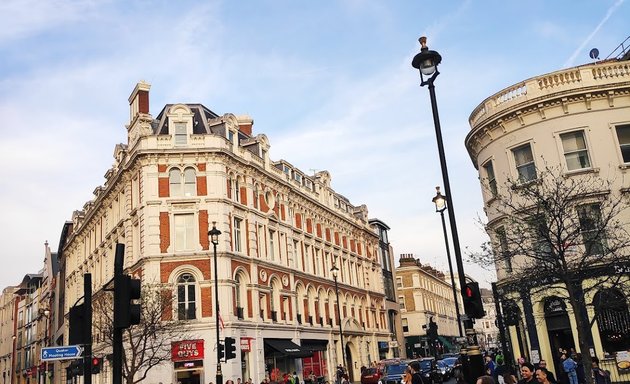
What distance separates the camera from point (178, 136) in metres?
37.6

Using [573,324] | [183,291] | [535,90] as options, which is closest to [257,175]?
[183,291]

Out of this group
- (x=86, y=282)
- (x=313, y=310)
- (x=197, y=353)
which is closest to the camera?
(x=86, y=282)

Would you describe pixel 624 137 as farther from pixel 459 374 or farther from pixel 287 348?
pixel 287 348

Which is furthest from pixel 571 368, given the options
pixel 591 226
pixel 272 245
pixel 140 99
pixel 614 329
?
pixel 140 99

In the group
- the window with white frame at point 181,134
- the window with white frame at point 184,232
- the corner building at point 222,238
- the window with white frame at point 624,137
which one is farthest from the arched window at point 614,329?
the window with white frame at point 181,134

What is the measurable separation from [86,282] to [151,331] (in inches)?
767

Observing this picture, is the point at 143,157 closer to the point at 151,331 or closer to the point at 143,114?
the point at 143,114

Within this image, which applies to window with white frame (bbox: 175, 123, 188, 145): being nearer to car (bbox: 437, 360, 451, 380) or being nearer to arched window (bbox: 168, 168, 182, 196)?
arched window (bbox: 168, 168, 182, 196)

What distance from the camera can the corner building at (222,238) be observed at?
35.2 meters

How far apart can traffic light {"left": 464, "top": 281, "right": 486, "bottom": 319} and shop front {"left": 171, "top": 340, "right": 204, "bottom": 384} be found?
2534cm

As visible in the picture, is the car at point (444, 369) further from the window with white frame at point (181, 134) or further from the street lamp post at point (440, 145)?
the street lamp post at point (440, 145)

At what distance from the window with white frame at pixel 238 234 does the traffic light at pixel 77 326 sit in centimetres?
2737

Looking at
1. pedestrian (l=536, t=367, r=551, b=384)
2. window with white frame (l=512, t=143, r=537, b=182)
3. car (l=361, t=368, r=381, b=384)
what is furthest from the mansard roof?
pedestrian (l=536, t=367, r=551, b=384)

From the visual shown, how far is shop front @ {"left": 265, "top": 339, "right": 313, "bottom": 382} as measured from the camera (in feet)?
127
